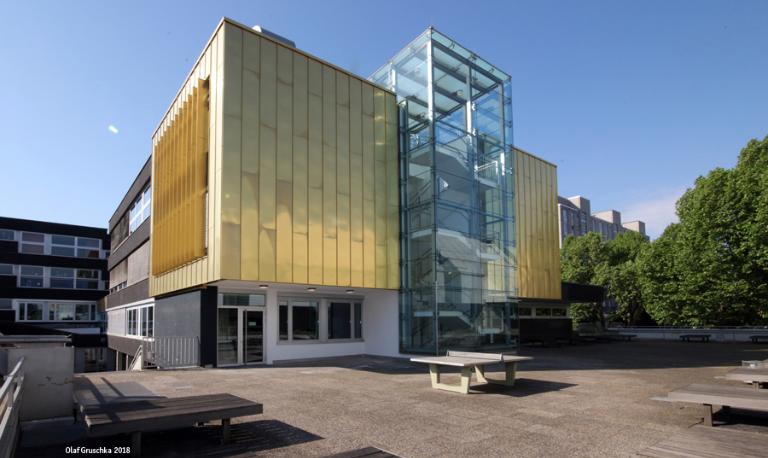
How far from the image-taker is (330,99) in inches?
740

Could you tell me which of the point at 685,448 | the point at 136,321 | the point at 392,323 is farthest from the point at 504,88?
the point at 136,321

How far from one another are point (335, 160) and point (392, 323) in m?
7.03

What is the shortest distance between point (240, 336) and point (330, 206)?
19.2 ft

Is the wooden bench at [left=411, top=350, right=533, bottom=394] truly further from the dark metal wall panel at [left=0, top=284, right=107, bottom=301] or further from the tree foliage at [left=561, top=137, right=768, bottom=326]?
the dark metal wall panel at [left=0, top=284, right=107, bottom=301]

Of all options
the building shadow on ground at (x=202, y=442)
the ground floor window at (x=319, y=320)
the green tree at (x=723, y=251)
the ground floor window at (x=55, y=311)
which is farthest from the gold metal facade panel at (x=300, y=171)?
the ground floor window at (x=55, y=311)

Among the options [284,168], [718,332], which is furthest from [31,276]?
[718,332]

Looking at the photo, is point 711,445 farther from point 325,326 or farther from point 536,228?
point 536,228

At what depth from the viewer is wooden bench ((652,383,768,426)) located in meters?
6.36

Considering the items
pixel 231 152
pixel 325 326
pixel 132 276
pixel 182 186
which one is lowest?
pixel 325 326

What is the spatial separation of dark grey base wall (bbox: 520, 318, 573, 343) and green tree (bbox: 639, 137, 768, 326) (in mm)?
6859

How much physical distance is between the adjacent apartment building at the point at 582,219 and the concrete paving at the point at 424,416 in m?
91.9

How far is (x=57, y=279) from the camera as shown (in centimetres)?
4656

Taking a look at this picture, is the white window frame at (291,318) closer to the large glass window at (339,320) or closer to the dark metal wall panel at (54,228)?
the large glass window at (339,320)

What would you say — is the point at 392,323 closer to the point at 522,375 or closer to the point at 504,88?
the point at 522,375
